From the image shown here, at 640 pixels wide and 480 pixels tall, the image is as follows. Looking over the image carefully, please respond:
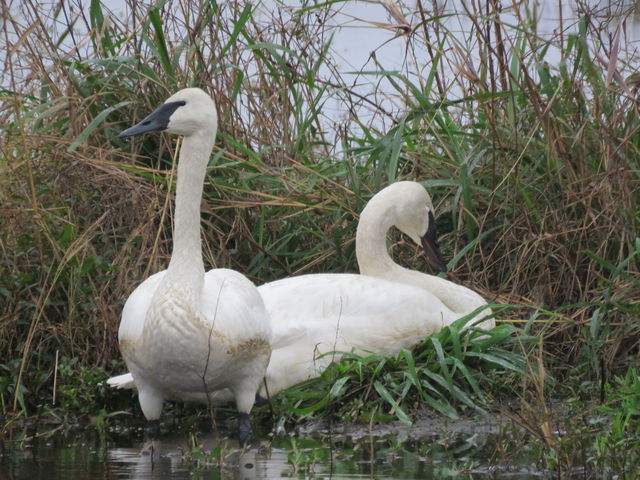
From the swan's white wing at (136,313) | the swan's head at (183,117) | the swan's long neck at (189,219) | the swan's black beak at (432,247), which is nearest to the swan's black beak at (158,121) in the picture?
the swan's head at (183,117)

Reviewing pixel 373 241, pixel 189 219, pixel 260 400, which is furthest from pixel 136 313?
pixel 373 241

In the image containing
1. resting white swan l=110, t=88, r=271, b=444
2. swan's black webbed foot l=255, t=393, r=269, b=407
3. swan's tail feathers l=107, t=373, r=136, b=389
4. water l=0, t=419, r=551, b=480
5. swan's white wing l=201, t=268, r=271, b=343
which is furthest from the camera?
swan's black webbed foot l=255, t=393, r=269, b=407

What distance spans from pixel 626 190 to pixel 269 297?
2023 mm

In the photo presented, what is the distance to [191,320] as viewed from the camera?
5.52 metres

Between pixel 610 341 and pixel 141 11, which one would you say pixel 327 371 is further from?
pixel 141 11

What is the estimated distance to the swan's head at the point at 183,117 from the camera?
5.99 meters

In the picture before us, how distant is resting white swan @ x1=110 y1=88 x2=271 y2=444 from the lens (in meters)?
5.53

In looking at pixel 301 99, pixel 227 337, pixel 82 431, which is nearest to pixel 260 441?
pixel 227 337

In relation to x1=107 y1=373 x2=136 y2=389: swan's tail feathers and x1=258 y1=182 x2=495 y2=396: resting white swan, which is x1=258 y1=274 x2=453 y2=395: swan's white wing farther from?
x1=107 y1=373 x2=136 y2=389: swan's tail feathers

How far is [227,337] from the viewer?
561cm

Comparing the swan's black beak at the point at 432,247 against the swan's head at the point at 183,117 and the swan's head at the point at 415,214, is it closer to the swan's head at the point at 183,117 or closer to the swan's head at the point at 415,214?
the swan's head at the point at 415,214

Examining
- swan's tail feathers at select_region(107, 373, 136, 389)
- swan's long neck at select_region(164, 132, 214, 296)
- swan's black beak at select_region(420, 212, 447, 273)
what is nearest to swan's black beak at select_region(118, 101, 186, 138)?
swan's long neck at select_region(164, 132, 214, 296)

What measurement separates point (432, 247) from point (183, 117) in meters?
2.07

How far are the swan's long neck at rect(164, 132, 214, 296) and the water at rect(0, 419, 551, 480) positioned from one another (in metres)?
0.72
